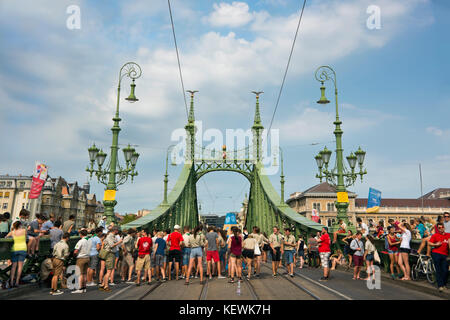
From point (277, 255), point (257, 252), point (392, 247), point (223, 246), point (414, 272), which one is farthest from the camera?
point (223, 246)

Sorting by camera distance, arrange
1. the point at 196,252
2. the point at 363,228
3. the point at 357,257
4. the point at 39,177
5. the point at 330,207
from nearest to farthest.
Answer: the point at 196,252
the point at 357,257
the point at 363,228
the point at 39,177
the point at 330,207

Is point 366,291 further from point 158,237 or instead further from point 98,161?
point 98,161

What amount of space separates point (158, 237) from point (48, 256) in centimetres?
286

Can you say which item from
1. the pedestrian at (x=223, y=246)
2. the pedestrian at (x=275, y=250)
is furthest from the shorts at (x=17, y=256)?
the pedestrian at (x=275, y=250)

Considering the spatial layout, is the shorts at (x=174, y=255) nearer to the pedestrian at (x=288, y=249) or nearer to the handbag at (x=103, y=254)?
the handbag at (x=103, y=254)

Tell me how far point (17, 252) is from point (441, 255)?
30.5ft

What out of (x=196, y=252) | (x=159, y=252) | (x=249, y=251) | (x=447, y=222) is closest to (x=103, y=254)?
(x=159, y=252)

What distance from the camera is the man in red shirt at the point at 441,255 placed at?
6.83 m

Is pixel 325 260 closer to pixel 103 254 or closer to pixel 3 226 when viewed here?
pixel 103 254

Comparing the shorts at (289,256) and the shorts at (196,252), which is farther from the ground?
the shorts at (196,252)

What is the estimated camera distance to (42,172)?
2275cm

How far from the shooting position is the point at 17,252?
7109mm

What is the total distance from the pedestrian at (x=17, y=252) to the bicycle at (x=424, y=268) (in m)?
9.41
